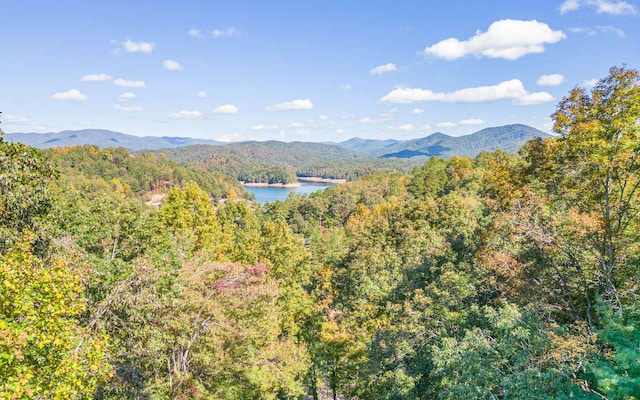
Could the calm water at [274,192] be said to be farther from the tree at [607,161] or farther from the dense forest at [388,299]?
the tree at [607,161]

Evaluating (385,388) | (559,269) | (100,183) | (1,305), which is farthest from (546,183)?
(100,183)

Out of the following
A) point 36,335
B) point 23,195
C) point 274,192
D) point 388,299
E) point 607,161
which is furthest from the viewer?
point 274,192

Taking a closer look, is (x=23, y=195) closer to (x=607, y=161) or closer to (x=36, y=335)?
(x=36, y=335)

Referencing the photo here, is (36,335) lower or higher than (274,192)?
higher

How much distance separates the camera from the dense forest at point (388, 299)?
5.95m

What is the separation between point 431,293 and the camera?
1359cm

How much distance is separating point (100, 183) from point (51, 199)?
79.8m

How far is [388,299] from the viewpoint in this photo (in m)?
16.5

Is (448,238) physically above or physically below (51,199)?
below

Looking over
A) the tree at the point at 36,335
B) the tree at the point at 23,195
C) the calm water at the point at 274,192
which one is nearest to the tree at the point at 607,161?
the tree at the point at 36,335

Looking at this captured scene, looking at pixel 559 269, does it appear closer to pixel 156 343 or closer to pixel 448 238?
pixel 448 238

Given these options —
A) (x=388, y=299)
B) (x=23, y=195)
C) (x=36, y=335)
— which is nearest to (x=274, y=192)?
(x=388, y=299)

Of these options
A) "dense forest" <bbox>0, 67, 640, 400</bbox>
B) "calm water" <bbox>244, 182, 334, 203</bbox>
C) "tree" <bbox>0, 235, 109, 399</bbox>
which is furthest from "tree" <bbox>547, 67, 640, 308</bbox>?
"calm water" <bbox>244, 182, 334, 203</bbox>

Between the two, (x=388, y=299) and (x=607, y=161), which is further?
(x=388, y=299)
